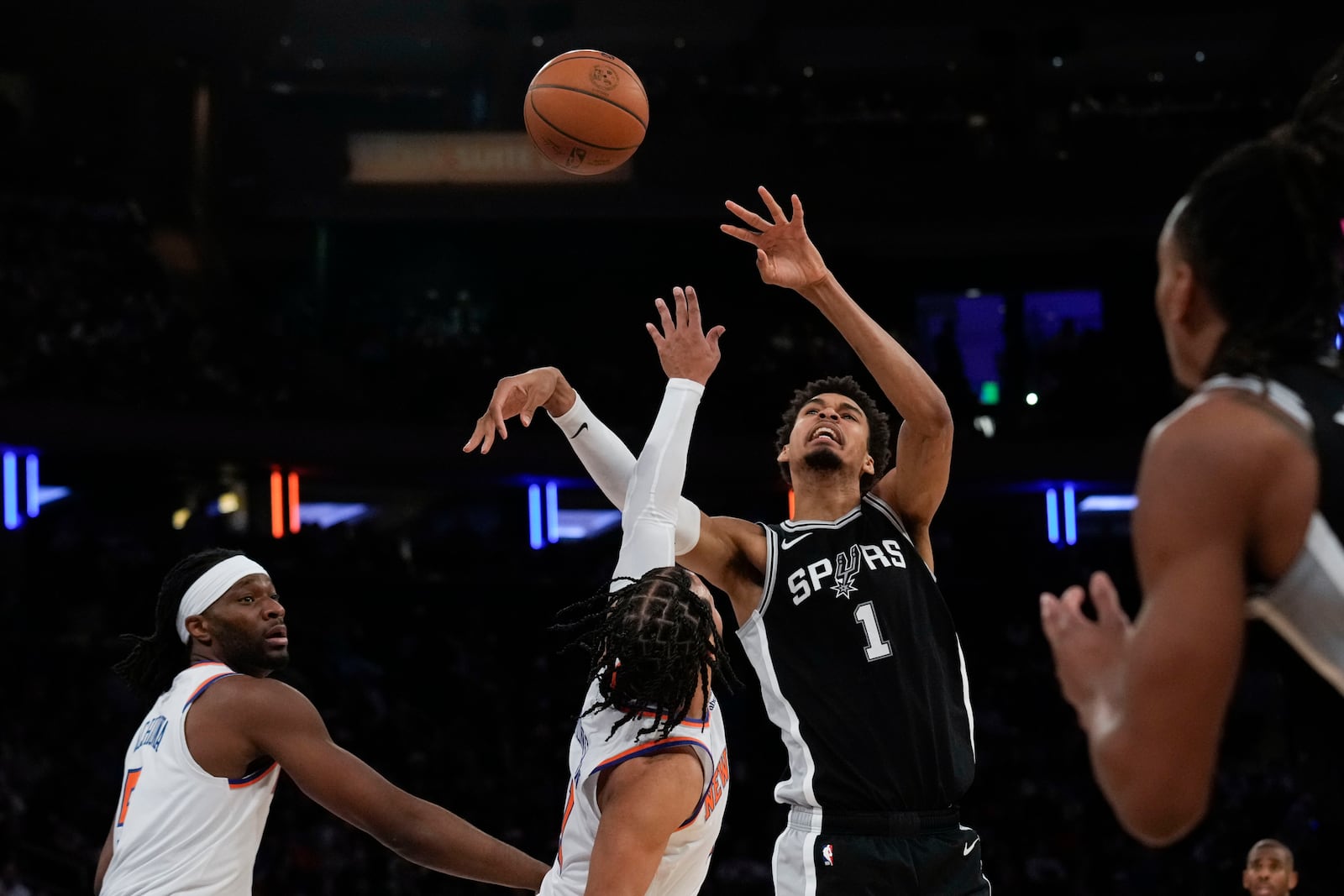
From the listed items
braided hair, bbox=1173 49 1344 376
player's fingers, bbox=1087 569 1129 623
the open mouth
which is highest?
braided hair, bbox=1173 49 1344 376

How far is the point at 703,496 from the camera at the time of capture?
16203 millimetres

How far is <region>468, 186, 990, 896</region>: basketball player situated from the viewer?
3.53 meters

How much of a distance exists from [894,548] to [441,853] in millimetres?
1433

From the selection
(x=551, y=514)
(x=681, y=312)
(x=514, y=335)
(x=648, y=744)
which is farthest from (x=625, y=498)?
(x=514, y=335)

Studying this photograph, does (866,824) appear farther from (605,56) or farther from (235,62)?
(235,62)

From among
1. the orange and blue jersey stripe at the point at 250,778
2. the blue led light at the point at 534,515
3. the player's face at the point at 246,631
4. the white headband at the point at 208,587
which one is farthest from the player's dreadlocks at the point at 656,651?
the blue led light at the point at 534,515

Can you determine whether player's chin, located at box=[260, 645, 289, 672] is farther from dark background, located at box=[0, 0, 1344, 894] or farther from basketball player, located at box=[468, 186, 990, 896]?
dark background, located at box=[0, 0, 1344, 894]

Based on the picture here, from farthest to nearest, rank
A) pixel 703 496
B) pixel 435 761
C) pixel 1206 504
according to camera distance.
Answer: pixel 703 496
pixel 435 761
pixel 1206 504

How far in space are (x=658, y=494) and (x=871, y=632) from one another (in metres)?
0.66

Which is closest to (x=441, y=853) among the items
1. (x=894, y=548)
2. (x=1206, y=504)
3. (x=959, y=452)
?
(x=894, y=548)

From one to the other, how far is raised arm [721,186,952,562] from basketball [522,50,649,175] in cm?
151

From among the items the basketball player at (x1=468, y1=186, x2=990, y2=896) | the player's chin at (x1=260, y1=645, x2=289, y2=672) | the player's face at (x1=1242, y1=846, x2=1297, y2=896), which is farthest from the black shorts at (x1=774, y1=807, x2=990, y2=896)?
the player's face at (x1=1242, y1=846, x2=1297, y2=896)

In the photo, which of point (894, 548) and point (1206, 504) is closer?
point (1206, 504)

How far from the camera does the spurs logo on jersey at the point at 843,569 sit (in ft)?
12.4
